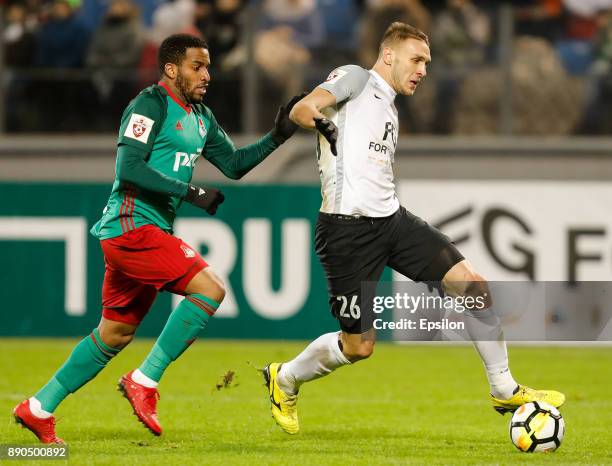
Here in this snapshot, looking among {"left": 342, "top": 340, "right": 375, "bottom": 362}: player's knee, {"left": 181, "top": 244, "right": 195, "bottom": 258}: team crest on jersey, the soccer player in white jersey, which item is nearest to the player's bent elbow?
the soccer player in white jersey

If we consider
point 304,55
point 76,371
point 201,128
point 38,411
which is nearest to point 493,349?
point 201,128

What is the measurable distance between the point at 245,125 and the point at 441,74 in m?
1.91

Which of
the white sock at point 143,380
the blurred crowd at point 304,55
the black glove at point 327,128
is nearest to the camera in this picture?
the black glove at point 327,128

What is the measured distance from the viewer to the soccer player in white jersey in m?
6.59

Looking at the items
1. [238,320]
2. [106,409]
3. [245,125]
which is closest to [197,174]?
[245,125]

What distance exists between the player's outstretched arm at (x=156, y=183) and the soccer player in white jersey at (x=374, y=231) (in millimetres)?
722

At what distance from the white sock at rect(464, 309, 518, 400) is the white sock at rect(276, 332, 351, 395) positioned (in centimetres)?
68

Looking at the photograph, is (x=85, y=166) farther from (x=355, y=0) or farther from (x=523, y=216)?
(x=523, y=216)

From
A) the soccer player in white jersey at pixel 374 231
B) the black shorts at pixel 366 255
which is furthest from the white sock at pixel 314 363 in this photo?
the black shorts at pixel 366 255

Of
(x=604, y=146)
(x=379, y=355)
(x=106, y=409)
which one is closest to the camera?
(x=106, y=409)

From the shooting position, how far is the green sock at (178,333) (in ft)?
20.8

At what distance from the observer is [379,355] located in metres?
11.2

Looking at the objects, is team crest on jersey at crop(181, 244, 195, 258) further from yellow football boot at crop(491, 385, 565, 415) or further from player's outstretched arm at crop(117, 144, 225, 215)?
yellow football boot at crop(491, 385, 565, 415)

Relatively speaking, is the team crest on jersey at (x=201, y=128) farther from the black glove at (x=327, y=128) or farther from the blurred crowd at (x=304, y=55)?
the blurred crowd at (x=304, y=55)
